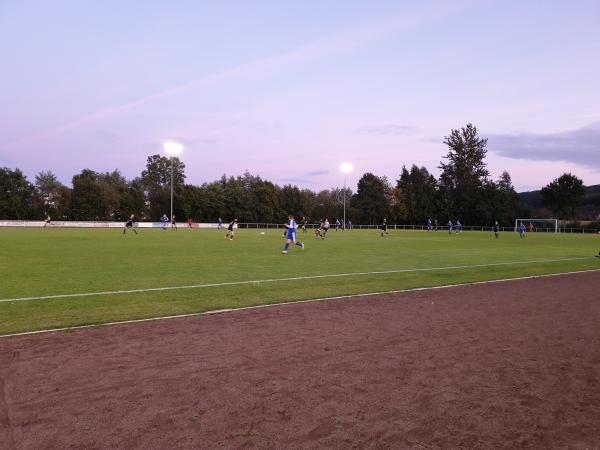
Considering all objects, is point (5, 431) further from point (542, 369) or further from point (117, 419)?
point (542, 369)

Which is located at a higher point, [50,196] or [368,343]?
[50,196]

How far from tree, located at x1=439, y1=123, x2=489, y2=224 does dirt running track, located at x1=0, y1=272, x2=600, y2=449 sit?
105m

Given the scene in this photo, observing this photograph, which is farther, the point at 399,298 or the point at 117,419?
the point at 399,298

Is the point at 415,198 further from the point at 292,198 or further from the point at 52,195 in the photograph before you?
the point at 52,195

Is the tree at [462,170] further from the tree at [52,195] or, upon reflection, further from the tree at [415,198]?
the tree at [52,195]

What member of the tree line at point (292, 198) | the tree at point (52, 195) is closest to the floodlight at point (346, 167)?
the tree line at point (292, 198)

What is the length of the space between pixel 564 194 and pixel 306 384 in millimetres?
127683

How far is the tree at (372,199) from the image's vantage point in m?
117

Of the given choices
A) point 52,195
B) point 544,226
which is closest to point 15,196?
point 52,195

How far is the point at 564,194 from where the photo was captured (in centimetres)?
11419

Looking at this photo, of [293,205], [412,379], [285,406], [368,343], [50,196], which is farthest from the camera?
[293,205]

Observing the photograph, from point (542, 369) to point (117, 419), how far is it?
495 cm

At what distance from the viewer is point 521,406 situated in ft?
15.1

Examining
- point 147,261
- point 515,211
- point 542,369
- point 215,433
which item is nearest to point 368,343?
point 542,369
